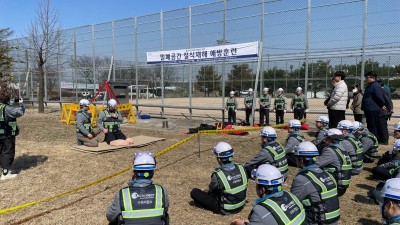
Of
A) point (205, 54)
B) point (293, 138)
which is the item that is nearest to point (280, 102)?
point (205, 54)

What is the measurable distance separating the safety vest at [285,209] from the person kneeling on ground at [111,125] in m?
7.44

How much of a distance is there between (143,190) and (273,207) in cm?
129

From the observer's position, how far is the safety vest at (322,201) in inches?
156

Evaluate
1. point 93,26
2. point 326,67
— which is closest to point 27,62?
→ point 93,26

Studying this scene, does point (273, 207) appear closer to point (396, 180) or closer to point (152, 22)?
point (396, 180)

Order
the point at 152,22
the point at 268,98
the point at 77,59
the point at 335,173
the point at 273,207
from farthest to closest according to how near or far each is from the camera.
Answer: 1. the point at 77,59
2. the point at 152,22
3. the point at 268,98
4. the point at 335,173
5. the point at 273,207

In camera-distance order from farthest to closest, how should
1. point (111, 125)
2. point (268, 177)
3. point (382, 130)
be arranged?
point (382, 130) → point (111, 125) → point (268, 177)

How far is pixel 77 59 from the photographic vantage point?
24.0 metres

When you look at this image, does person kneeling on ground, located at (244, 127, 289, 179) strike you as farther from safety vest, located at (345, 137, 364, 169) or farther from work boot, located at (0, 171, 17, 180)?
work boot, located at (0, 171, 17, 180)

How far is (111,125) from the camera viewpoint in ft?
33.2

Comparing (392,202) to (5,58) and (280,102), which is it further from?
(5,58)

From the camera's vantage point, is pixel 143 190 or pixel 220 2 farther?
pixel 220 2

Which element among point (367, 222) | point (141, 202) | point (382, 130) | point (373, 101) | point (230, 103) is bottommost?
point (367, 222)

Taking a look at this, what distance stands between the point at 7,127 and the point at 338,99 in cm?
824
